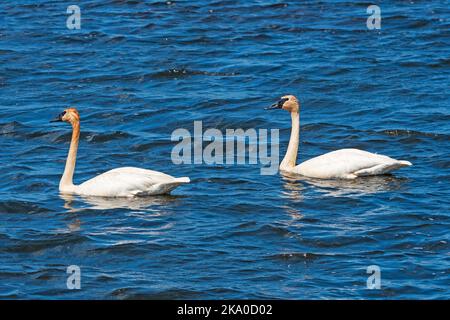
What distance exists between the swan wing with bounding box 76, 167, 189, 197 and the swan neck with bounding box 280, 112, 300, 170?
221 centimetres

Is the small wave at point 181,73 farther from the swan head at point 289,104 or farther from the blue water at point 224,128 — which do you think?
the swan head at point 289,104

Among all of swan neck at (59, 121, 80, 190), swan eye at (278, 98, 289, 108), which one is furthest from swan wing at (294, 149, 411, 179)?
swan neck at (59, 121, 80, 190)

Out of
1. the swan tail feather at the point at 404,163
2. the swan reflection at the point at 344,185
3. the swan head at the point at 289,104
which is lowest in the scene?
the swan reflection at the point at 344,185

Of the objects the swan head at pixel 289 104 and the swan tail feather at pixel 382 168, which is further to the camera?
the swan head at pixel 289 104

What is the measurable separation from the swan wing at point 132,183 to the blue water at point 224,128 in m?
0.13

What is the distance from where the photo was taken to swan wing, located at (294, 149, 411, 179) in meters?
17.2

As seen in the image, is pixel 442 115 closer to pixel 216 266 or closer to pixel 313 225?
pixel 313 225

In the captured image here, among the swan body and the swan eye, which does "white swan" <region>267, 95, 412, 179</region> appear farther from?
the swan body

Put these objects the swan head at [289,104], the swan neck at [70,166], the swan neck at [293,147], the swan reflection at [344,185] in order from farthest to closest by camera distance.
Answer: the swan head at [289,104] → the swan neck at [293,147] → the swan neck at [70,166] → the swan reflection at [344,185]

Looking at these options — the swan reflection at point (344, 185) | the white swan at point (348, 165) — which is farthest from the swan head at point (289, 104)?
the swan reflection at point (344, 185)

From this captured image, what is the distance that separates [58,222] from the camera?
51.1 ft

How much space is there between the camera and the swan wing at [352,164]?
17156mm

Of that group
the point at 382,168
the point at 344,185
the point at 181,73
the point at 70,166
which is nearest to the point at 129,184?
the point at 70,166
